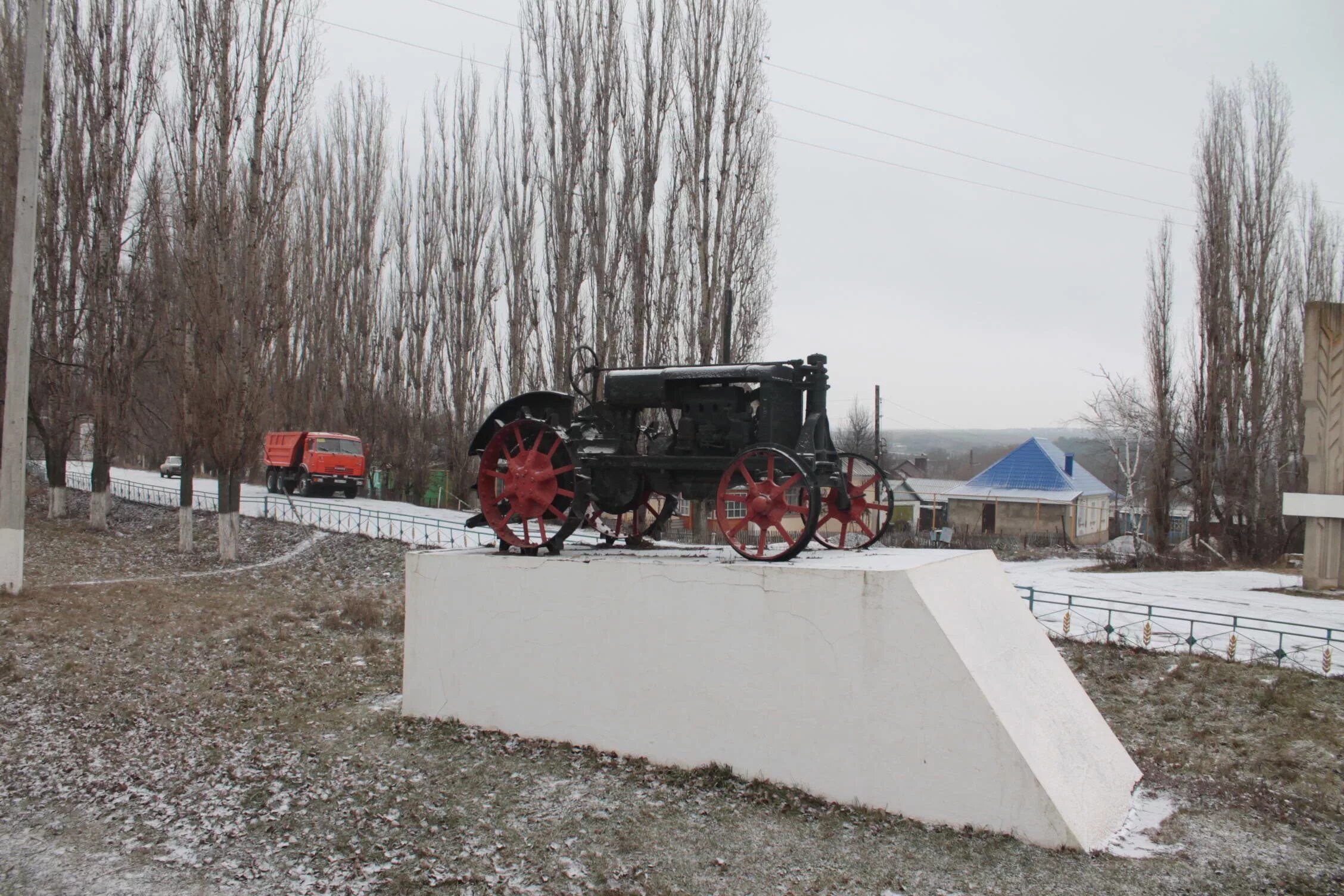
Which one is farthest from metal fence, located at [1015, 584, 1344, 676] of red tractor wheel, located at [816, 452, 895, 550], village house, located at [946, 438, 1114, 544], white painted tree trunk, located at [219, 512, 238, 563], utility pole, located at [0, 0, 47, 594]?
village house, located at [946, 438, 1114, 544]

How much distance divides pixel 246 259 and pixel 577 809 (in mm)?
14248

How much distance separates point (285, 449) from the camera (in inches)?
1005

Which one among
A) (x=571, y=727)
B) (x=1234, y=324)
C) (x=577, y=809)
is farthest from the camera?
(x=1234, y=324)

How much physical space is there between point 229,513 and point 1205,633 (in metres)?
15.2

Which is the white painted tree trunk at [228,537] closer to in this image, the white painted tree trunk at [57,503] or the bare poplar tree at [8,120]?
the bare poplar tree at [8,120]

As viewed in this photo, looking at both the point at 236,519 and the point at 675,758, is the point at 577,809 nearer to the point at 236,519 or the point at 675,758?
the point at 675,758

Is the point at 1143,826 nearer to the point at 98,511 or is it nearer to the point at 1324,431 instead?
the point at 1324,431

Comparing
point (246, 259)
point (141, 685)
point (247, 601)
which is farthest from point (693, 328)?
point (141, 685)

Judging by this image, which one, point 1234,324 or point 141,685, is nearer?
point 141,685

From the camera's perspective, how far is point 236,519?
1653cm

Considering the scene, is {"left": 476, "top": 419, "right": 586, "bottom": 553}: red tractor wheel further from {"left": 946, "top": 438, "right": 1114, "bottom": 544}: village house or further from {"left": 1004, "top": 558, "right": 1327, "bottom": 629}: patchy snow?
{"left": 946, "top": 438, "right": 1114, "bottom": 544}: village house

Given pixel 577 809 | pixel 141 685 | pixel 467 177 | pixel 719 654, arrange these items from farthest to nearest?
1. pixel 467 177
2. pixel 141 685
3. pixel 719 654
4. pixel 577 809

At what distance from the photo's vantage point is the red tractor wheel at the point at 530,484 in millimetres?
6402

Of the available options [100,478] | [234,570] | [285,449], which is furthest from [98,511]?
[285,449]
